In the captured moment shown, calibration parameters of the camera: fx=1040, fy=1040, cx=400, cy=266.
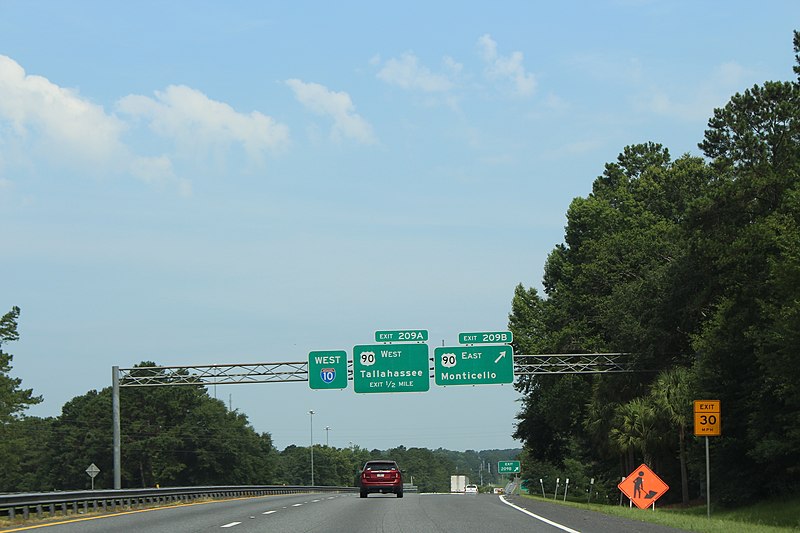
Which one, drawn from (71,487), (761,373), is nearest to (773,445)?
(761,373)

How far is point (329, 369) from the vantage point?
51.9m

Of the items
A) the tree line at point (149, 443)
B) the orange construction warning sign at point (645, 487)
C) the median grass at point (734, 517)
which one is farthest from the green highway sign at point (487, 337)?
the tree line at point (149, 443)

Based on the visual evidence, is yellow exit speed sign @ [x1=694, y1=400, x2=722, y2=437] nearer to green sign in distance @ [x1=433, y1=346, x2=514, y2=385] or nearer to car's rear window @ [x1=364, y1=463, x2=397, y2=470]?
car's rear window @ [x1=364, y1=463, x2=397, y2=470]

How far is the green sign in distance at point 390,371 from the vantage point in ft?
167

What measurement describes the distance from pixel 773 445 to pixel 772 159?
76.7ft

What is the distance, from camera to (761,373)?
124 ft

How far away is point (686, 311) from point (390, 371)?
14.4 meters

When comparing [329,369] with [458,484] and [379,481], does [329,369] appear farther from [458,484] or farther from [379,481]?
[458,484]

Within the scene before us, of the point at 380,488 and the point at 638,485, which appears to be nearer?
the point at 638,485

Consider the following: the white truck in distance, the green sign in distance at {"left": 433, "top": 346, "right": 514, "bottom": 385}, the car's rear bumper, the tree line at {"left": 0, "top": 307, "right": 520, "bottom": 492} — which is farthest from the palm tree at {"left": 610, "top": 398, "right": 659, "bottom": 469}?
the white truck in distance

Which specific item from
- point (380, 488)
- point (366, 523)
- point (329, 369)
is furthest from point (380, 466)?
point (366, 523)

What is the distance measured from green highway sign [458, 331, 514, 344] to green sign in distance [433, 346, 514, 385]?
29 centimetres

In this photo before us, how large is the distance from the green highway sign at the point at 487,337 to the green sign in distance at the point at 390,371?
198cm

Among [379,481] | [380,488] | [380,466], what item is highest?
[380,466]
